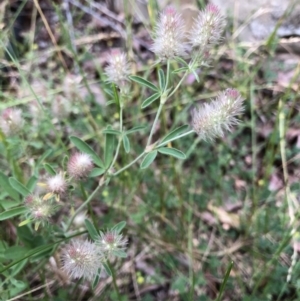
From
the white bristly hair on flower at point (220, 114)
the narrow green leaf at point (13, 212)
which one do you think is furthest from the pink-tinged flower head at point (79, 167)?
the white bristly hair on flower at point (220, 114)

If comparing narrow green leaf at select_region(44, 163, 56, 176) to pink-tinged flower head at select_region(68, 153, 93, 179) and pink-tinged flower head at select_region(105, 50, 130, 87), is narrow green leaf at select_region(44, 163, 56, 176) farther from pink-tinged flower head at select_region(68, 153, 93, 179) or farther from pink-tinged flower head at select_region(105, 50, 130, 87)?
pink-tinged flower head at select_region(105, 50, 130, 87)

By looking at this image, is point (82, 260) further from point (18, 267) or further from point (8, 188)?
point (8, 188)

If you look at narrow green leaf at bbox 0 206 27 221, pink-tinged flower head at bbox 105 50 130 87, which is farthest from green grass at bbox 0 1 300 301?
pink-tinged flower head at bbox 105 50 130 87

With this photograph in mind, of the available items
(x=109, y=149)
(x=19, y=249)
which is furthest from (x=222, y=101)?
(x=19, y=249)

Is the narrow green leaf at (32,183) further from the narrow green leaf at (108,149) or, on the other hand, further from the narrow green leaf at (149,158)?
the narrow green leaf at (149,158)

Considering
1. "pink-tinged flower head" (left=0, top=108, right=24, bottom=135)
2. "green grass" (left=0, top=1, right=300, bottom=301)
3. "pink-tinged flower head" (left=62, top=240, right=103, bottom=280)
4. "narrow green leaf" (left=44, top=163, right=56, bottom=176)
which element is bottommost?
"green grass" (left=0, top=1, right=300, bottom=301)

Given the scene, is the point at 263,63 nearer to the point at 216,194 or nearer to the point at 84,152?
the point at 216,194
